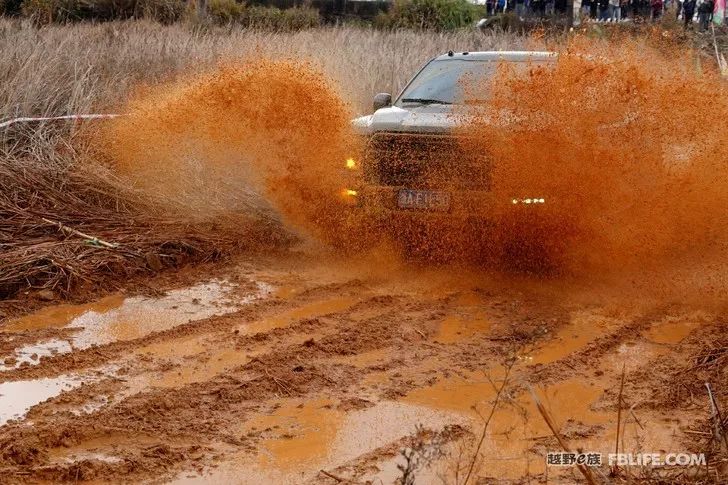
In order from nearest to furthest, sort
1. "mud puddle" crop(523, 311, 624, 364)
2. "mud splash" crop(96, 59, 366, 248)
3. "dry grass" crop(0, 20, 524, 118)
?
"mud puddle" crop(523, 311, 624, 364)
"mud splash" crop(96, 59, 366, 248)
"dry grass" crop(0, 20, 524, 118)

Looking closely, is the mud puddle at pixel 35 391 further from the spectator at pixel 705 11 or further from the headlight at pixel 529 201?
the spectator at pixel 705 11

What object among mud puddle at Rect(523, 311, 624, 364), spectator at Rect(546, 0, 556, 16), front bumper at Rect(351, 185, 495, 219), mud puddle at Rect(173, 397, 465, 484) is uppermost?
spectator at Rect(546, 0, 556, 16)

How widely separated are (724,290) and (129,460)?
512cm

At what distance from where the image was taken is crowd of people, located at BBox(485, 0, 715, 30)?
26250 mm

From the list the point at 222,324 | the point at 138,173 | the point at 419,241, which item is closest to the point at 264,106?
the point at 138,173

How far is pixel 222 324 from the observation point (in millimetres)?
6352

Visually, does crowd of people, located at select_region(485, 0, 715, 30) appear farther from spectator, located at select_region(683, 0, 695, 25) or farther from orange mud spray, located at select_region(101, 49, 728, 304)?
orange mud spray, located at select_region(101, 49, 728, 304)

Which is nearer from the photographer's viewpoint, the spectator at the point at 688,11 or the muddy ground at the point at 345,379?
the muddy ground at the point at 345,379

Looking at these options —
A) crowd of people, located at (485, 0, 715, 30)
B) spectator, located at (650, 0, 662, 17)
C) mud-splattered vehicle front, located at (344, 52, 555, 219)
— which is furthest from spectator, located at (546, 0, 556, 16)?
mud-splattered vehicle front, located at (344, 52, 555, 219)

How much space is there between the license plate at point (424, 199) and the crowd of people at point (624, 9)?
64.7 feet

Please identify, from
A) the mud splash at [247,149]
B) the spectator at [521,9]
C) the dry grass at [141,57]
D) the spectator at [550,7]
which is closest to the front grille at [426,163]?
the mud splash at [247,149]

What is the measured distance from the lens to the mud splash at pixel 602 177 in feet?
25.2

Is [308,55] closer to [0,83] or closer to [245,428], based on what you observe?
[0,83]

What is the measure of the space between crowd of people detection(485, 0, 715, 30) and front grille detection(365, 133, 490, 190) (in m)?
19.4
